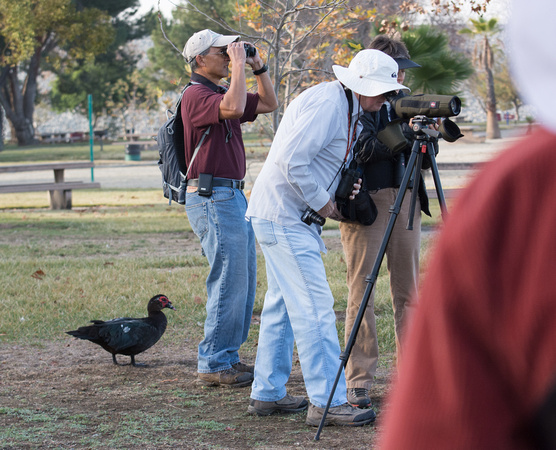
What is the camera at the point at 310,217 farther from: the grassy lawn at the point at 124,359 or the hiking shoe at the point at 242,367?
the hiking shoe at the point at 242,367

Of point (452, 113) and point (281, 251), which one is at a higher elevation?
point (452, 113)

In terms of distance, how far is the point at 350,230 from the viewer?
4.46 meters

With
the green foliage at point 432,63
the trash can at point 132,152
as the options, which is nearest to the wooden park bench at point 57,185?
the green foliage at point 432,63

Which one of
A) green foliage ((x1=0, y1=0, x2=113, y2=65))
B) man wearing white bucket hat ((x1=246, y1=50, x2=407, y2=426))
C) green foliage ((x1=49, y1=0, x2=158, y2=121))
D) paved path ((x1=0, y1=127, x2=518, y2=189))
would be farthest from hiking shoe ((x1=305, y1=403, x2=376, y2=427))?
green foliage ((x1=49, y1=0, x2=158, y2=121))

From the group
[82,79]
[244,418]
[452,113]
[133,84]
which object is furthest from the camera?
[133,84]

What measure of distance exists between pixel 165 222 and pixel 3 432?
30.5 feet

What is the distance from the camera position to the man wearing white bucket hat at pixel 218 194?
15.4 ft

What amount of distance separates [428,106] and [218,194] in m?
1.50

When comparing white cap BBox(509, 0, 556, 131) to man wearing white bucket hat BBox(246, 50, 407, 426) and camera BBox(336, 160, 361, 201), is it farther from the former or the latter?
camera BBox(336, 160, 361, 201)

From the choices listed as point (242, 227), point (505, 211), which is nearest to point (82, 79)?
point (242, 227)

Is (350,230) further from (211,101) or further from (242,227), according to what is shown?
(211,101)

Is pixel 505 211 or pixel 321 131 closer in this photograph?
pixel 505 211

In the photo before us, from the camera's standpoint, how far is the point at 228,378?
16.2ft

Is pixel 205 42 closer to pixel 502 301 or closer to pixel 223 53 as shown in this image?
pixel 223 53
